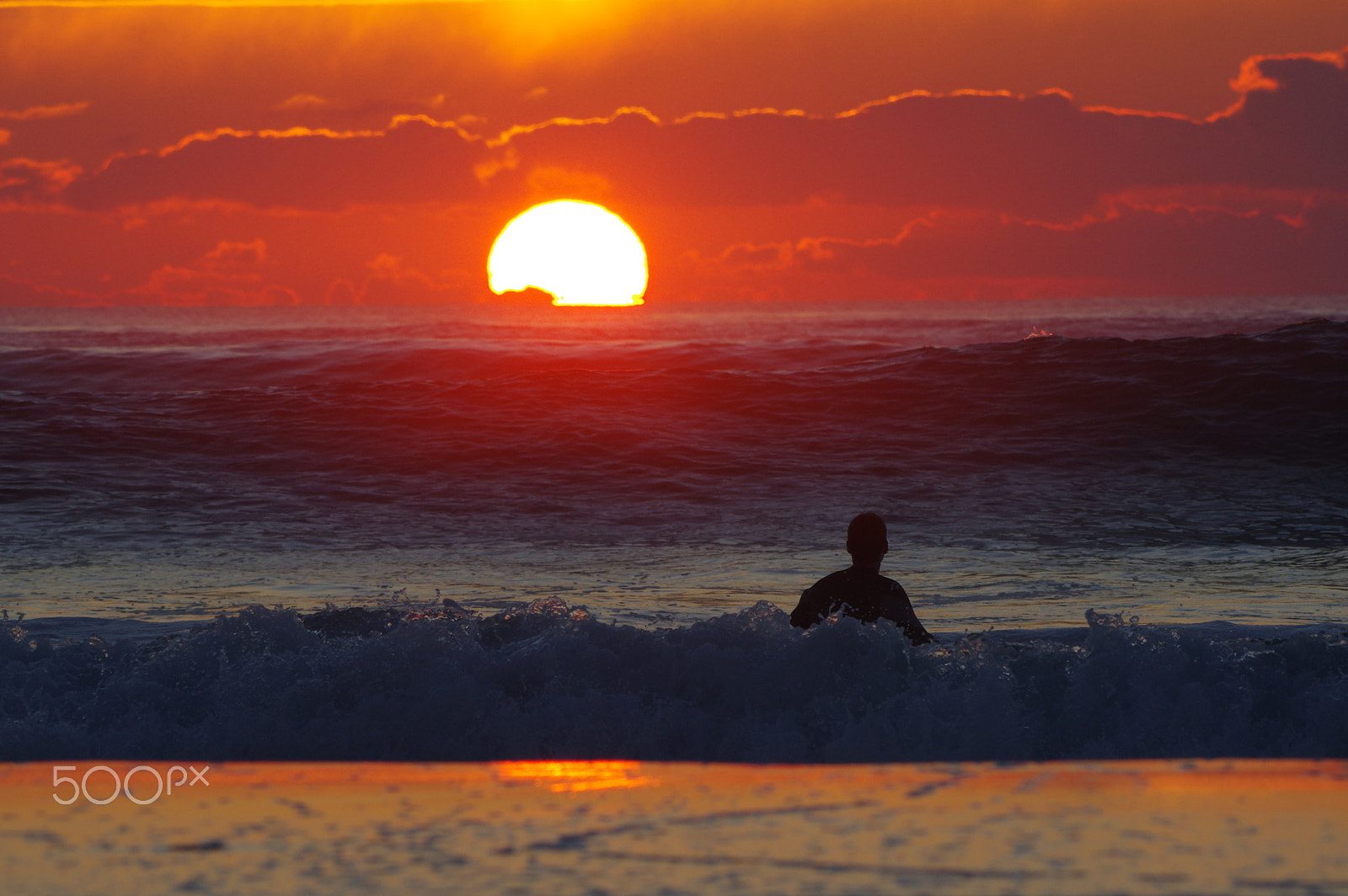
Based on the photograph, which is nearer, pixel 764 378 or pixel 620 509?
pixel 620 509


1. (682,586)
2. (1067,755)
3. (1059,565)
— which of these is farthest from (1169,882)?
(1059,565)

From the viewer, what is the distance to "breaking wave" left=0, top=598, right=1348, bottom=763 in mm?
6074

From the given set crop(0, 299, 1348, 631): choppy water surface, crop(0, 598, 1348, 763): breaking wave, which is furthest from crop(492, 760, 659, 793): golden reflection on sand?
crop(0, 299, 1348, 631): choppy water surface

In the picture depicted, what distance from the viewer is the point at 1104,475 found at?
50.5ft

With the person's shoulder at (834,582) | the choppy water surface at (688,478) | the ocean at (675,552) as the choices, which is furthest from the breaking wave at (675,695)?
the choppy water surface at (688,478)

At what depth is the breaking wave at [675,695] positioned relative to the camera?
6.07 m

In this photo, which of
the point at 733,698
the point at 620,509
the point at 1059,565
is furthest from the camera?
the point at 620,509

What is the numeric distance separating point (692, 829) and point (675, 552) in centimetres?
→ 693

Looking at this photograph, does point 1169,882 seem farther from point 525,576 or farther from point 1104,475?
point 1104,475

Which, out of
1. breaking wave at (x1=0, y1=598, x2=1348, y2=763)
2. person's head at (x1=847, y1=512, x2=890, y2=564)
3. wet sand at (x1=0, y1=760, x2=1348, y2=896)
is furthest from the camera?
person's head at (x1=847, y1=512, x2=890, y2=564)

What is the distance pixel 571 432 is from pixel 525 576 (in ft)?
25.1

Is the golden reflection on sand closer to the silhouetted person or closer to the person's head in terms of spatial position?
the silhouetted person

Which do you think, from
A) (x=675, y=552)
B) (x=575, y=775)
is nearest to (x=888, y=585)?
(x=575, y=775)

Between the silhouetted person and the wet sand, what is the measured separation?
130cm
